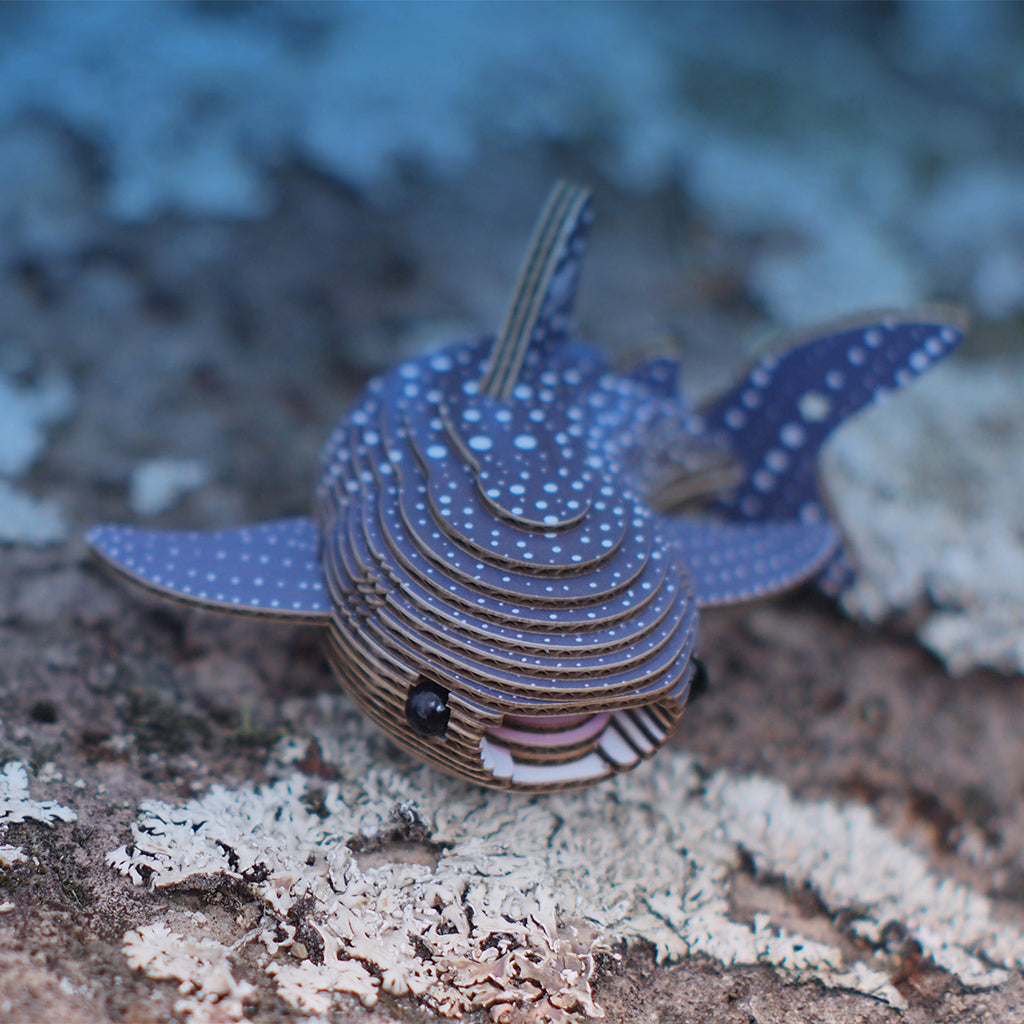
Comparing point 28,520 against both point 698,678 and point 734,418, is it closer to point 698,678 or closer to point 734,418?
point 698,678

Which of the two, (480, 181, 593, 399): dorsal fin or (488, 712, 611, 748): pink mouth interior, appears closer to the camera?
(488, 712, 611, 748): pink mouth interior

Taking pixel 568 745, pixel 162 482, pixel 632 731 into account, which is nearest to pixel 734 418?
pixel 632 731

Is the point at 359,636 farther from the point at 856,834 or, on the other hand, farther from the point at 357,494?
the point at 856,834

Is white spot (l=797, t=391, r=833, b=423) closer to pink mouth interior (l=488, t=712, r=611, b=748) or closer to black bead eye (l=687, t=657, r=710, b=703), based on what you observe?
black bead eye (l=687, t=657, r=710, b=703)

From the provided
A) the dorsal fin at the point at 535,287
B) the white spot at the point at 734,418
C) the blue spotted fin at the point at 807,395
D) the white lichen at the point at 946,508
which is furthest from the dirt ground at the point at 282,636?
the dorsal fin at the point at 535,287

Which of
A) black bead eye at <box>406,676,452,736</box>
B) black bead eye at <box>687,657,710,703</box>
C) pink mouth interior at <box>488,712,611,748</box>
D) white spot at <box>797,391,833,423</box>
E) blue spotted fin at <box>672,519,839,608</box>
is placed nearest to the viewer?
black bead eye at <box>406,676,452,736</box>

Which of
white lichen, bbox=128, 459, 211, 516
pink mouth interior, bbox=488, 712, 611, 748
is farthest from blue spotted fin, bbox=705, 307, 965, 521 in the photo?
white lichen, bbox=128, 459, 211, 516

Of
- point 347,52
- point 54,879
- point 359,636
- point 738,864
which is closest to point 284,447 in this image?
point 359,636
